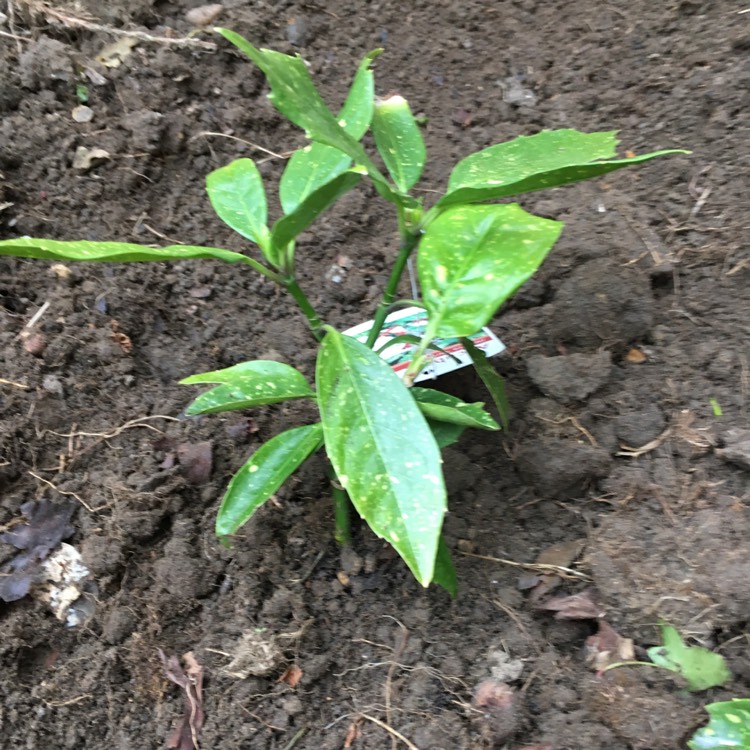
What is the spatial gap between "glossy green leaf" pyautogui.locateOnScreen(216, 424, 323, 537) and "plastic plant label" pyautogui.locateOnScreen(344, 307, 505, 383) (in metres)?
0.23

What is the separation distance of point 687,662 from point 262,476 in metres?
0.68

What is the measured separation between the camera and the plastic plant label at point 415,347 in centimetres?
112

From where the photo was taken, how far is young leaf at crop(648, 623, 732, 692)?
0.91 metres

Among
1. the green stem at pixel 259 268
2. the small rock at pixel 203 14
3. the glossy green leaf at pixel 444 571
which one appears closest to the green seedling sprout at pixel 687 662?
the glossy green leaf at pixel 444 571

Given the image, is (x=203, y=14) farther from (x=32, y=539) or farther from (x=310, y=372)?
(x=32, y=539)

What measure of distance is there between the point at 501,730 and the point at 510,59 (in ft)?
5.05

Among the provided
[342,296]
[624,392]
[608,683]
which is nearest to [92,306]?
[342,296]

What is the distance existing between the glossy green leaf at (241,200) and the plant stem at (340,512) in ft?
1.35

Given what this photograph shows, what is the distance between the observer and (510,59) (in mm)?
1647

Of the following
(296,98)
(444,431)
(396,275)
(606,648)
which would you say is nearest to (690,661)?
(606,648)

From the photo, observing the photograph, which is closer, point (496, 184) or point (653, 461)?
point (496, 184)

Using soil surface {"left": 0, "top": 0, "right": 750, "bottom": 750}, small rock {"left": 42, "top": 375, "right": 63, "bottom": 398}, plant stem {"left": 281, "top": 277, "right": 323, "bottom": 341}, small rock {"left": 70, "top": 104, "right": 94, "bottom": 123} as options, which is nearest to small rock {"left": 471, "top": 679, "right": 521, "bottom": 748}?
soil surface {"left": 0, "top": 0, "right": 750, "bottom": 750}

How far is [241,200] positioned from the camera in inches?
39.4

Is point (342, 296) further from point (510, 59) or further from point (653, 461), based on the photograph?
point (510, 59)
